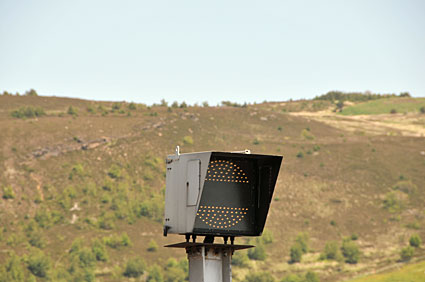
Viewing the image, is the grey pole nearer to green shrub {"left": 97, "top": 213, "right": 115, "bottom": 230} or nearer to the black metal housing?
the black metal housing

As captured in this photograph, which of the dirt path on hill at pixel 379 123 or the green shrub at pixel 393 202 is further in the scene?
the dirt path on hill at pixel 379 123

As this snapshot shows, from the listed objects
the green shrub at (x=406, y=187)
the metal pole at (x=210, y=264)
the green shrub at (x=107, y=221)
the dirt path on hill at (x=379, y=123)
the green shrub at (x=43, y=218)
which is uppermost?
the metal pole at (x=210, y=264)

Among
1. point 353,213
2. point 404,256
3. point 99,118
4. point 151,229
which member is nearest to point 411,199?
point 353,213

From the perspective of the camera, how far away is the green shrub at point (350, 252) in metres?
98.9

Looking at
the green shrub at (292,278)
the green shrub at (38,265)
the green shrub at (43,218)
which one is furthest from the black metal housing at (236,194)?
the green shrub at (43,218)

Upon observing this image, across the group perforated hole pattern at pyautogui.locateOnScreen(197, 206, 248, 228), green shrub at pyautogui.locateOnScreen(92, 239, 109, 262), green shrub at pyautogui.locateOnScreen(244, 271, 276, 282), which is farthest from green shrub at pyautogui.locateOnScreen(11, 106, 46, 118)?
perforated hole pattern at pyautogui.locateOnScreen(197, 206, 248, 228)

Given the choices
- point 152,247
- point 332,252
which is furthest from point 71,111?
point 332,252

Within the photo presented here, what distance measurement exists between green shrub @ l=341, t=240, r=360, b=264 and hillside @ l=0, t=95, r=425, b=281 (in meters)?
1.17

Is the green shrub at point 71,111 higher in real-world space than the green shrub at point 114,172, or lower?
higher

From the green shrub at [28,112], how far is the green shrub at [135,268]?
37681 millimetres

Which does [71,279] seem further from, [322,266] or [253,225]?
[253,225]

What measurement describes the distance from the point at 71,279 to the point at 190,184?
8744cm

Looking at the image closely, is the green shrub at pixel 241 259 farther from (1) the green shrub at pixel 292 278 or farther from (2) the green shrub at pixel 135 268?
(2) the green shrub at pixel 135 268

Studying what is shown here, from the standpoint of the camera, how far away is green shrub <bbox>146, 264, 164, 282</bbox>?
307ft
